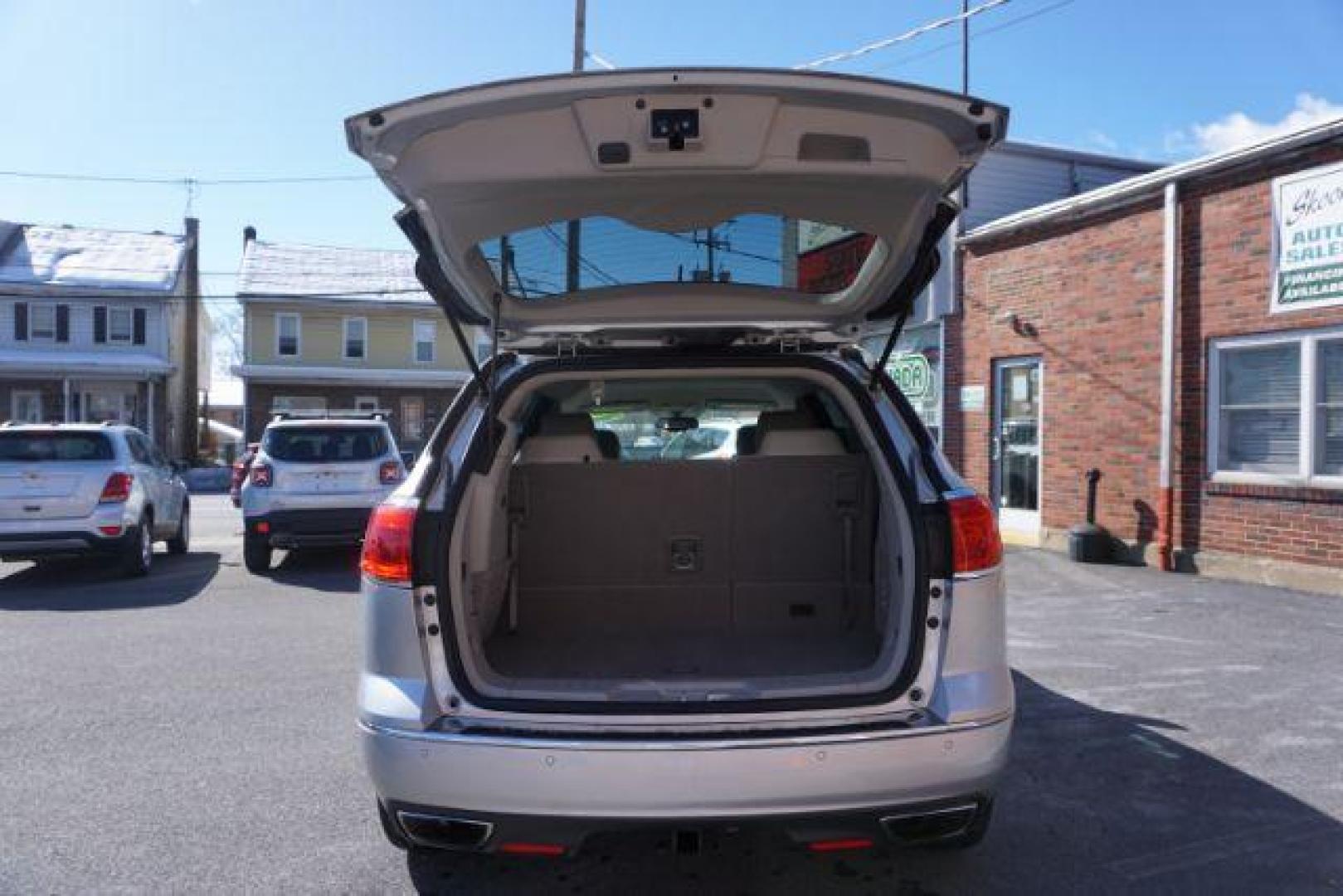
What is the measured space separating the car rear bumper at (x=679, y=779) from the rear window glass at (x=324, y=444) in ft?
27.5

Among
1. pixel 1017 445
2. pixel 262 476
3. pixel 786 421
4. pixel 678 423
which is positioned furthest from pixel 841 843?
pixel 1017 445

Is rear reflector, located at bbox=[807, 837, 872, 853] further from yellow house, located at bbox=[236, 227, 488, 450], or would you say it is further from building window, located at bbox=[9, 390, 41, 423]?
building window, located at bbox=[9, 390, 41, 423]

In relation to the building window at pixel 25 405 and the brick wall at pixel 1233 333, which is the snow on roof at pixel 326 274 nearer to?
the building window at pixel 25 405

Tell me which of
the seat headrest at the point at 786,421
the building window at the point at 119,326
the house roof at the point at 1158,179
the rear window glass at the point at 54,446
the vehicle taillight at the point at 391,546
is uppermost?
the building window at the point at 119,326

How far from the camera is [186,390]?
119 ft

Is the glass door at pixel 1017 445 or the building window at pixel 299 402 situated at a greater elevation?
the building window at pixel 299 402

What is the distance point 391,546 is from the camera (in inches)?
111

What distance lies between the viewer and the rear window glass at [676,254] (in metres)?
3.24

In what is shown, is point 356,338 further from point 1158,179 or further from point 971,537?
point 971,537

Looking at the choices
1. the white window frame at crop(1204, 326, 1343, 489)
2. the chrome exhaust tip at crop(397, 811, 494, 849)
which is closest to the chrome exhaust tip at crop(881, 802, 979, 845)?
the chrome exhaust tip at crop(397, 811, 494, 849)

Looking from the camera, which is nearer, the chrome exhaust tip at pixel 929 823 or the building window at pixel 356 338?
the chrome exhaust tip at pixel 929 823

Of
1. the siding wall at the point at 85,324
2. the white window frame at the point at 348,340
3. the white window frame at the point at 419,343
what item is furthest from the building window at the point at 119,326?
the white window frame at the point at 419,343

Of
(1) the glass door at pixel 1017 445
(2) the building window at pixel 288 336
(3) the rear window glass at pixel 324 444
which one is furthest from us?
(2) the building window at pixel 288 336

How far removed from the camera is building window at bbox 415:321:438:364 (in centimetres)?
3300
